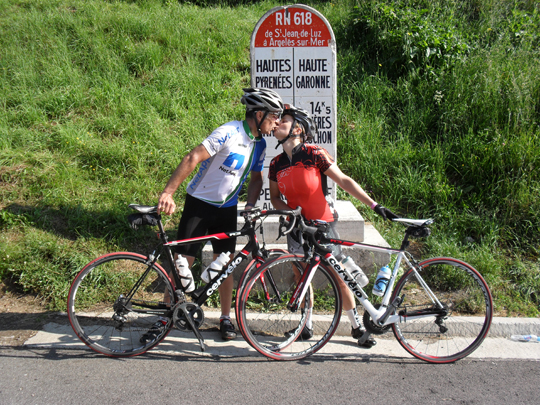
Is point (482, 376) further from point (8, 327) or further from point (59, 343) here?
point (8, 327)

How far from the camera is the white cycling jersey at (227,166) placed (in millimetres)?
3359

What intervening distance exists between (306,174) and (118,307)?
69.7 inches

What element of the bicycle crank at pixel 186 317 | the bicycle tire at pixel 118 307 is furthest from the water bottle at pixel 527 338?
the bicycle tire at pixel 118 307

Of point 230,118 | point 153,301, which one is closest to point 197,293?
point 153,301

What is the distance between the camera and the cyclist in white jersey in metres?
3.27

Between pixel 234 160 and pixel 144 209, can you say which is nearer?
pixel 144 209

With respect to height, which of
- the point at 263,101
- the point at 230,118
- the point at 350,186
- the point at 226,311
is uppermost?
the point at 263,101

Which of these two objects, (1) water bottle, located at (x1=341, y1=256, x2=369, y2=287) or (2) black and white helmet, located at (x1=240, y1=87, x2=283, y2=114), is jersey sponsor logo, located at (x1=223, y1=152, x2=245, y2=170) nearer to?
(2) black and white helmet, located at (x1=240, y1=87, x2=283, y2=114)

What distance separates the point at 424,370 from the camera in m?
3.30

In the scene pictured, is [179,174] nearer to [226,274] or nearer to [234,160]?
[234,160]

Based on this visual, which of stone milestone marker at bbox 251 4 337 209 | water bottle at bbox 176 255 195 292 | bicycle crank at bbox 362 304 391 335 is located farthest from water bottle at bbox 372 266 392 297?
stone milestone marker at bbox 251 4 337 209

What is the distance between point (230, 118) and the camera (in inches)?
251

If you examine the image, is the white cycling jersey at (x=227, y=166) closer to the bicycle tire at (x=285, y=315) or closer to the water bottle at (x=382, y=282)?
the bicycle tire at (x=285, y=315)

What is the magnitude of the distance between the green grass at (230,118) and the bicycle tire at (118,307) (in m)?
0.34
